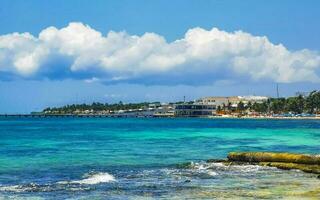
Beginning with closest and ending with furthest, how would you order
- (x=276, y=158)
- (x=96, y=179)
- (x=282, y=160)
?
(x=96, y=179), (x=282, y=160), (x=276, y=158)

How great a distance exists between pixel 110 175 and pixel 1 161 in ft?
52.7

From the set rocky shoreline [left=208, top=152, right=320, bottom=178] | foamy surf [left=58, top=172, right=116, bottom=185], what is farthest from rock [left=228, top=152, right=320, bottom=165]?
foamy surf [left=58, top=172, right=116, bottom=185]

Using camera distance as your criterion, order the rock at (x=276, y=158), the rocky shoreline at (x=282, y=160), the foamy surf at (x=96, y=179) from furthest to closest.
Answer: the rock at (x=276, y=158), the rocky shoreline at (x=282, y=160), the foamy surf at (x=96, y=179)

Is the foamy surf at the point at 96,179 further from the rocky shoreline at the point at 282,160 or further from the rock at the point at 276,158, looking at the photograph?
the rock at the point at 276,158

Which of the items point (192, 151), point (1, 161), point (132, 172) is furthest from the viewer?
point (192, 151)

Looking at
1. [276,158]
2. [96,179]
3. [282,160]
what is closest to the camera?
[96,179]

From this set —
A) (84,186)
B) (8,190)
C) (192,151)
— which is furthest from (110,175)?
(192,151)

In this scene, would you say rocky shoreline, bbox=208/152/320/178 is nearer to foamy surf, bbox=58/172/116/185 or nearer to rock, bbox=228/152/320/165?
rock, bbox=228/152/320/165

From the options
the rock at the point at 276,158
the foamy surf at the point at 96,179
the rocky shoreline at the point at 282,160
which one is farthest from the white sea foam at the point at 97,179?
the rock at the point at 276,158

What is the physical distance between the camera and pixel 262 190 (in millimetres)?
30125

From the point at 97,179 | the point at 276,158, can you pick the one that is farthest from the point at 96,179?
the point at 276,158

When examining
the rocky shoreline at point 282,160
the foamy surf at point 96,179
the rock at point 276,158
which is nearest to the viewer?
the foamy surf at point 96,179

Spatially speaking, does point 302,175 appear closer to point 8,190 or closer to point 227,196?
point 227,196

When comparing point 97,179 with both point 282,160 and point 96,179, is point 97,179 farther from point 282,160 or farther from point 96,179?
point 282,160
